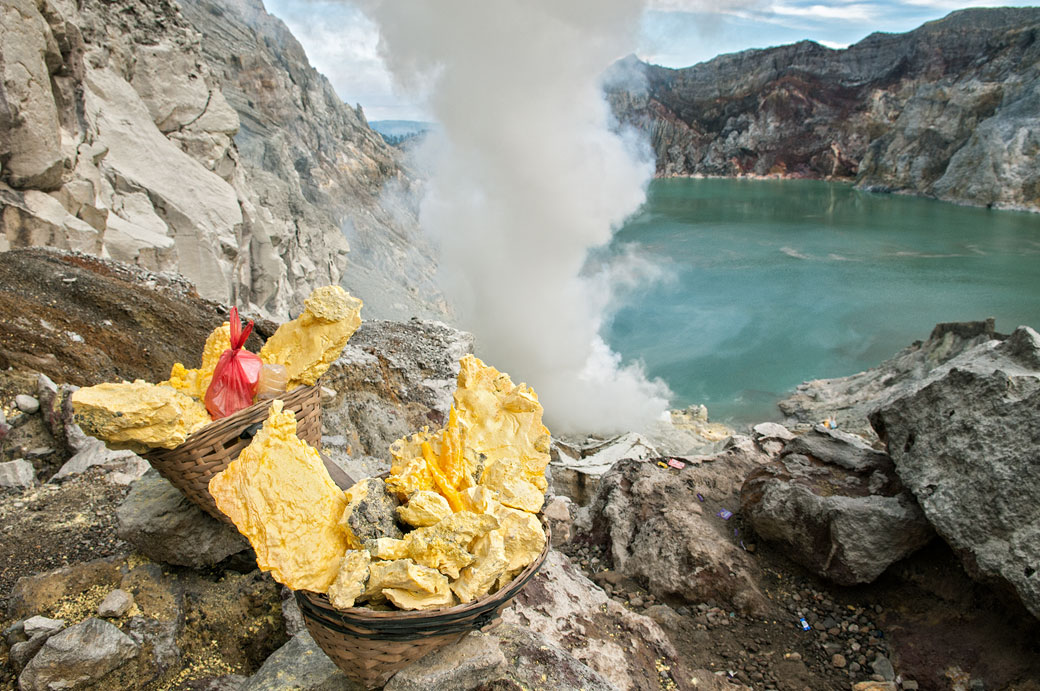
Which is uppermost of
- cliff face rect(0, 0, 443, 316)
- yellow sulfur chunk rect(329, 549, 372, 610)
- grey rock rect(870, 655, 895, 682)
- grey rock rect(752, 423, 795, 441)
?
cliff face rect(0, 0, 443, 316)

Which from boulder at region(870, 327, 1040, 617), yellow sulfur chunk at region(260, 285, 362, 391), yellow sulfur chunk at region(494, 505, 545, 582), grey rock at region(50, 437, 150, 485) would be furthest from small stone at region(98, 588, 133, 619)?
boulder at region(870, 327, 1040, 617)

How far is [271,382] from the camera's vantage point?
7.93 ft

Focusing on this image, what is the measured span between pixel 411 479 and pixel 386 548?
0.93 feet

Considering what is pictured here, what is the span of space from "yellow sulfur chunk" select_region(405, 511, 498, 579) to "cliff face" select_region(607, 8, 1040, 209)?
173 ft

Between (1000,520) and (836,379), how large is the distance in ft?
42.0

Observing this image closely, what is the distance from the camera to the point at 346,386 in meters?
4.70

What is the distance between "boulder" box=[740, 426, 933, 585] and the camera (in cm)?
352

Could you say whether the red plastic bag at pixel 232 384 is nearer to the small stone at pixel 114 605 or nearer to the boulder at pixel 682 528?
the small stone at pixel 114 605

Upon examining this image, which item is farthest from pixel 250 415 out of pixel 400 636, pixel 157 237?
pixel 157 237

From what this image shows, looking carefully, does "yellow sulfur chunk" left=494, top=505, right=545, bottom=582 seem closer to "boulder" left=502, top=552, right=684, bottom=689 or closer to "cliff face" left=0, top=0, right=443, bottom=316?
"boulder" left=502, top=552, right=684, bottom=689

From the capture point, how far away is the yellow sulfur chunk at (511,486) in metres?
1.96

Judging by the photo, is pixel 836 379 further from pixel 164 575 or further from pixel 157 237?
pixel 164 575

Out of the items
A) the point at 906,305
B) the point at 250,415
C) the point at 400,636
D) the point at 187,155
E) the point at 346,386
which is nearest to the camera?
the point at 400,636

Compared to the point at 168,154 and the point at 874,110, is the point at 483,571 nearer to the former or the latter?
the point at 168,154
